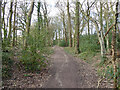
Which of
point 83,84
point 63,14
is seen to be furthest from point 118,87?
point 63,14

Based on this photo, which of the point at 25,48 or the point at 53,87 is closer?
the point at 53,87

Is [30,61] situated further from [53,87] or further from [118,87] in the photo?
[118,87]

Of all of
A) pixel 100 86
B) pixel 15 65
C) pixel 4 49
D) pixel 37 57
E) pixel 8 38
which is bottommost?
pixel 100 86

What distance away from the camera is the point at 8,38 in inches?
231

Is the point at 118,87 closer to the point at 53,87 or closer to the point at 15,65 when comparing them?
the point at 53,87

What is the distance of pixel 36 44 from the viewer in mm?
6055

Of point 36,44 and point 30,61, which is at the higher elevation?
point 36,44

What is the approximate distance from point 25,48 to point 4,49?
1093mm

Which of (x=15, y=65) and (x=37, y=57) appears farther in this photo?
(x=15, y=65)

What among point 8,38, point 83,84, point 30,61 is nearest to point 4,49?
point 8,38

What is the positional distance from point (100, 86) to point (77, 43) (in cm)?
996

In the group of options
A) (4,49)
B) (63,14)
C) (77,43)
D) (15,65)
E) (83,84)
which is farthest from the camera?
(63,14)

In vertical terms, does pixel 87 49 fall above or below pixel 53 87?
above

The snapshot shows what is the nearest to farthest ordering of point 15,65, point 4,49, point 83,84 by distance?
point 83,84 → point 4,49 → point 15,65
